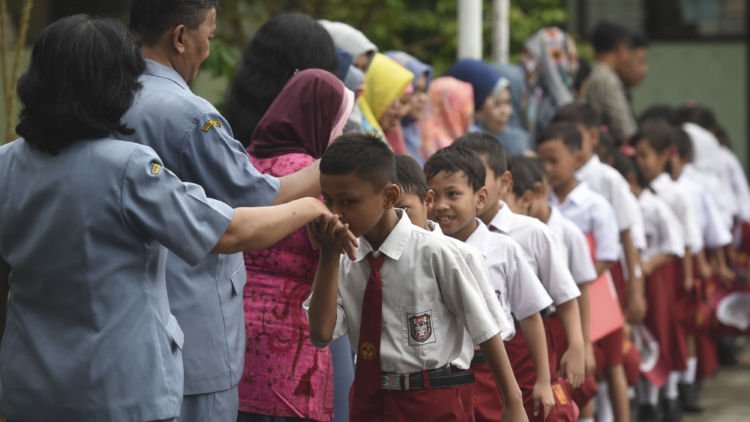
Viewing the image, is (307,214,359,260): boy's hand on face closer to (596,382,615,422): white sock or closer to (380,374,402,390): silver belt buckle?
(380,374,402,390): silver belt buckle

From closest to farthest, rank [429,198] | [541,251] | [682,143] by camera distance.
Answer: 1. [429,198]
2. [541,251]
3. [682,143]

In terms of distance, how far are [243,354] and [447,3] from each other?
8472 millimetres

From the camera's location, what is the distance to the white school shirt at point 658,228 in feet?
27.1

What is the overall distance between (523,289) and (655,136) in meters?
4.50

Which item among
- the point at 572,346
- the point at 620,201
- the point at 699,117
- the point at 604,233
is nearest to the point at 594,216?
the point at 604,233

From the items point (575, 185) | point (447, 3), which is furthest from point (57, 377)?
point (447, 3)

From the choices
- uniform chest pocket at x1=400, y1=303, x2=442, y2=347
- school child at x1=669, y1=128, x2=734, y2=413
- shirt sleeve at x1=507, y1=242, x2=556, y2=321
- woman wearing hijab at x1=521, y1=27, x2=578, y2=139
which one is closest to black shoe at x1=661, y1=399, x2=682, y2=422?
school child at x1=669, y1=128, x2=734, y2=413

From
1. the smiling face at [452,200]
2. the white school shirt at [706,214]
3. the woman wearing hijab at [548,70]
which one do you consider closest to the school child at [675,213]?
the white school shirt at [706,214]

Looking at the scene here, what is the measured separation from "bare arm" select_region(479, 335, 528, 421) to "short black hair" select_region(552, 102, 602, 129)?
3527 millimetres

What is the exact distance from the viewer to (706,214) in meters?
9.58

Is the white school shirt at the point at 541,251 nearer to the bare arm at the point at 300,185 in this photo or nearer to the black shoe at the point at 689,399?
the bare arm at the point at 300,185

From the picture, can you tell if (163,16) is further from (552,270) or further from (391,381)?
(552,270)

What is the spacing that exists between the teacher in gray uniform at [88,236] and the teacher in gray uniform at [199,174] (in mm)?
357

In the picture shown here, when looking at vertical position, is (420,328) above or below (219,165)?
below
